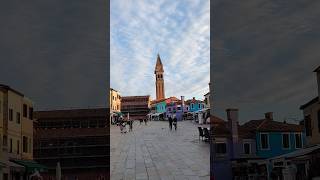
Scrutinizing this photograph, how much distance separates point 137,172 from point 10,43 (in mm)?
2315

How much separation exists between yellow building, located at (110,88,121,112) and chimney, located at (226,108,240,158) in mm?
1409

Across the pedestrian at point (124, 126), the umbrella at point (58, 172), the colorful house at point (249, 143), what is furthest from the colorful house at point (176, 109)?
the umbrella at point (58, 172)

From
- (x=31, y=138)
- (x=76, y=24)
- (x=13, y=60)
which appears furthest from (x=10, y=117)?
(x=76, y=24)

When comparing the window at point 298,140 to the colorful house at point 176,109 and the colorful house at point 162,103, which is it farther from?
the colorful house at point 162,103

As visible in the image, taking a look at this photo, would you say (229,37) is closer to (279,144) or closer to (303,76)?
(303,76)

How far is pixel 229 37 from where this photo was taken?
639 centimetres

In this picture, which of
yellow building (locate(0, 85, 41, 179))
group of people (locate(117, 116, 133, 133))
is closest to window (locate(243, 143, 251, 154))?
group of people (locate(117, 116, 133, 133))

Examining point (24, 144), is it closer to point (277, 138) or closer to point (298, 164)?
point (277, 138)

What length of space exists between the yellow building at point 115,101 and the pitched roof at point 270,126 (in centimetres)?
163

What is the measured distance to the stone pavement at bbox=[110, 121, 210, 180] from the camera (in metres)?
6.27

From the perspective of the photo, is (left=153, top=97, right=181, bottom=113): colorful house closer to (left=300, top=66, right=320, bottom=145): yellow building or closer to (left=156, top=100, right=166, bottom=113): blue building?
(left=156, top=100, right=166, bottom=113): blue building

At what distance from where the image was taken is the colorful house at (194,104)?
6.32m

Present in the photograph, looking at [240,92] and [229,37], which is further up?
[229,37]

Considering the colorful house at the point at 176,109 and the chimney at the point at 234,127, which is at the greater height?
the colorful house at the point at 176,109
